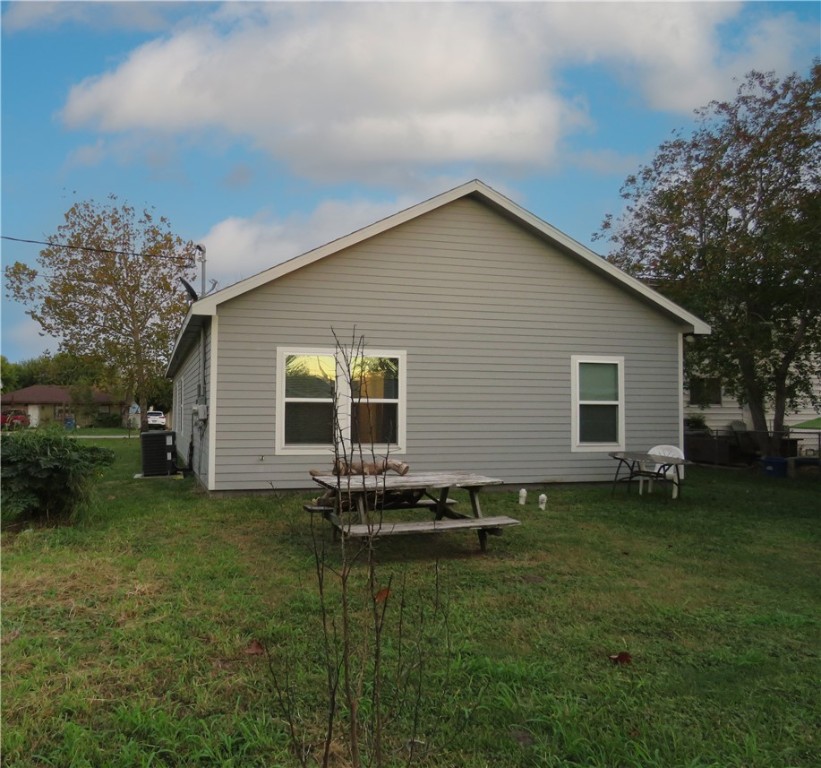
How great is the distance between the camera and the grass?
271 centimetres

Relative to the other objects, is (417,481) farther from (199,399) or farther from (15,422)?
(199,399)

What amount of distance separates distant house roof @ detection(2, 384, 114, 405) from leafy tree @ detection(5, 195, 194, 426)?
25.9 meters

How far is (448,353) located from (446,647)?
22.4ft

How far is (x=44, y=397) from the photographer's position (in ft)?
185

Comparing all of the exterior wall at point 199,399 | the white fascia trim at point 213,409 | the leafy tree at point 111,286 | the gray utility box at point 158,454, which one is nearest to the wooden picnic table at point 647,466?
the white fascia trim at point 213,409

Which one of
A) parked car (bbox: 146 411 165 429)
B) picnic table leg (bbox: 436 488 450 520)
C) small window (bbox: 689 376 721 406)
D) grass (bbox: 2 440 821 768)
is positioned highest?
small window (bbox: 689 376 721 406)

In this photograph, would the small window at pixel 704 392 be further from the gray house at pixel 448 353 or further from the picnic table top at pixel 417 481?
the picnic table top at pixel 417 481

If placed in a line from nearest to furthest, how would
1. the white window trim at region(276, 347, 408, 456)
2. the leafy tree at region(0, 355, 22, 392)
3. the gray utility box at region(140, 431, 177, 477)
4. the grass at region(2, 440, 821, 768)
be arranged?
the grass at region(2, 440, 821, 768), the white window trim at region(276, 347, 408, 456), the gray utility box at region(140, 431, 177, 477), the leafy tree at region(0, 355, 22, 392)

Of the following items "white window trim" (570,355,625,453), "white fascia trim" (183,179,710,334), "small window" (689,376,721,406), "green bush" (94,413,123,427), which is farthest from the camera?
"green bush" (94,413,123,427)

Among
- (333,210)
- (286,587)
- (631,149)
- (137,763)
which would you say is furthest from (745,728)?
(333,210)

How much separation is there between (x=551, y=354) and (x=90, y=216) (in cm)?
2572

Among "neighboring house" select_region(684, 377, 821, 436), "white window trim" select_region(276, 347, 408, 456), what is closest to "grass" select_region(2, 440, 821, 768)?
"white window trim" select_region(276, 347, 408, 456)

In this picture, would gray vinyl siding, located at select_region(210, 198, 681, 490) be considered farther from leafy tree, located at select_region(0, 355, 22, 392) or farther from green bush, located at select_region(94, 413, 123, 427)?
leafy tree, located at select_region(0, 355, 22, 392)

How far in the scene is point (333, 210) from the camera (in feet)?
67.8
